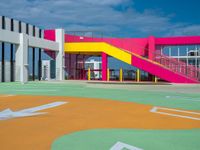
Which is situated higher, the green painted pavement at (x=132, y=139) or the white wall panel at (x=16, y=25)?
the white wall panel at (x=16, y=25)

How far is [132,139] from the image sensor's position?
17.5 feet

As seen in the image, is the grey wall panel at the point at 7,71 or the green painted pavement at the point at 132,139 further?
the grey wall panel at the point at 7,71

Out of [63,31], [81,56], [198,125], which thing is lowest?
[198,125]

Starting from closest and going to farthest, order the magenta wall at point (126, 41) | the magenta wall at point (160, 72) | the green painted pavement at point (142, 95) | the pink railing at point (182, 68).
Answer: the green painted pavement at point (142, 95) < the magenta wall at point (160, 72) < the pink railing at point (182, 68) < the magenta wall at point (126, 41)

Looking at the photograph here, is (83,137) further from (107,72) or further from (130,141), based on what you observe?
(107,72)

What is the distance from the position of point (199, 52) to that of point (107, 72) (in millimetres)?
12594

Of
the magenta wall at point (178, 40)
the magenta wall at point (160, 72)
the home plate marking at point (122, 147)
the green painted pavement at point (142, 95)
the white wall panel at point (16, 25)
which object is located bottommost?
the home plate marking at point (122, 147)

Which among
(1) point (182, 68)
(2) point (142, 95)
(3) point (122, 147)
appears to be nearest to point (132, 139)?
(3) point (122, 147)

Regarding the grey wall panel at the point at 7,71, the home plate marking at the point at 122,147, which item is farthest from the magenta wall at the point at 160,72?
the home plate marking at the point at 122,147

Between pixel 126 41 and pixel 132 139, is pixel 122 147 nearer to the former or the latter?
pixel 132 139

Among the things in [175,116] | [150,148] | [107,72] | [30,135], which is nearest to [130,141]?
[150,148]

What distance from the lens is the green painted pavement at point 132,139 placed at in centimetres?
479

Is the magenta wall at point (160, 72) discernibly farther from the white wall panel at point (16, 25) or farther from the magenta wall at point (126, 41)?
the white wall panel at point (16, 25)

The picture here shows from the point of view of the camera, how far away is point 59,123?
6.83 m
